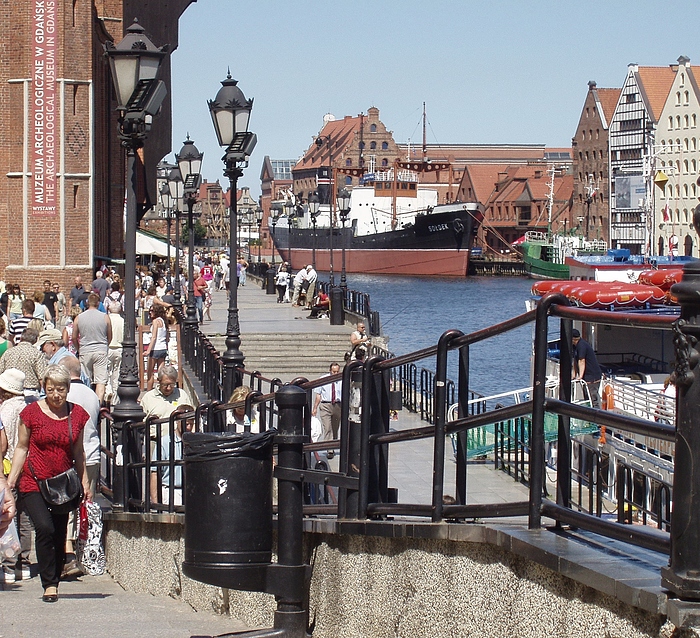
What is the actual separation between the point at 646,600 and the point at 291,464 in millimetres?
2442

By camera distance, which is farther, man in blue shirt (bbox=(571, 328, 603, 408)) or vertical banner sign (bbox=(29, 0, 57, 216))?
vertical banner sign (bbox=(29, 0, 57, 216))

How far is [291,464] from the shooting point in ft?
17.9

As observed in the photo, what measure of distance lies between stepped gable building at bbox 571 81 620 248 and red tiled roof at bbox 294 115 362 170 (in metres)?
47.4

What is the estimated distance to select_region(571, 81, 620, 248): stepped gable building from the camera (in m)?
118

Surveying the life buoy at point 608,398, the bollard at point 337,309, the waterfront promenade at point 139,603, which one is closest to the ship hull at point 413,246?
the bollard at point 337,309

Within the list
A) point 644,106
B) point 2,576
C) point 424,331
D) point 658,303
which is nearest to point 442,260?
point 644,106

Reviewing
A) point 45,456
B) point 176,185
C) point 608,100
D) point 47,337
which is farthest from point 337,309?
point 608,100

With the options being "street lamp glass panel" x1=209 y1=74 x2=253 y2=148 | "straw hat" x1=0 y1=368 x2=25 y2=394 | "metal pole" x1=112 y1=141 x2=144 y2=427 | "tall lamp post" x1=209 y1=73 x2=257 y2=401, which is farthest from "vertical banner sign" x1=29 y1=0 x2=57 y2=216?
"straw hat" x1=0 y1=368 x2=25 y2=394

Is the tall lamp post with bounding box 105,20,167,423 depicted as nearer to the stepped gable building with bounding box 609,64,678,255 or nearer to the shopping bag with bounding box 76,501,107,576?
the shopping bag with bounding box 76,501,107,576

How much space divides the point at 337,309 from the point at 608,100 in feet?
309

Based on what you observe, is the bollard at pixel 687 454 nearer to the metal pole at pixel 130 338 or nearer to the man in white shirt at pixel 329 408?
the man in white shirt at pixel 329 408

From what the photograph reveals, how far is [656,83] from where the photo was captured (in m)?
112

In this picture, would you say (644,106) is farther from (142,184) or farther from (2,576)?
(2,576)

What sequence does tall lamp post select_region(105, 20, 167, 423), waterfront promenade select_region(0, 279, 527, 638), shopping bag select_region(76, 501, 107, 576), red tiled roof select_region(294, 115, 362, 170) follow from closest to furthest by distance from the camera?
waterfront promenade select_region(0, 279, 527, 638) < shopping bag select_region(76, 501, 107, 576) < tall lamp post select_region(105, 20, 167, 423) < red tiled roof select_region(294, 115, 362, 170)
